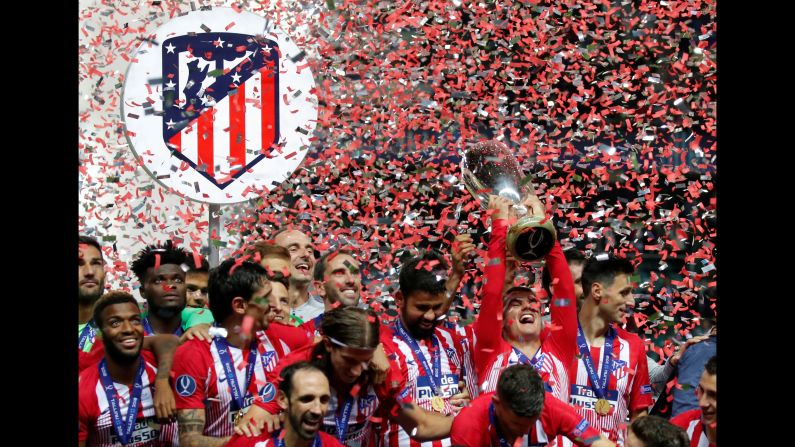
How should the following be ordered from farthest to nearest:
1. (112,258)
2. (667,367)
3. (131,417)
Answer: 1. (112,258)
2. (667,367)
3. (131,417)

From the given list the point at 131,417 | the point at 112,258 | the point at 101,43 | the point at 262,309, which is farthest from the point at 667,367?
the point at 101,43

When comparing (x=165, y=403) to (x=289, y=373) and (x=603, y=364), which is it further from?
(x=603, y=364)

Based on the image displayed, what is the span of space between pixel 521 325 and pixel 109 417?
6.58 feet

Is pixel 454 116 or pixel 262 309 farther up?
pixel 454 116

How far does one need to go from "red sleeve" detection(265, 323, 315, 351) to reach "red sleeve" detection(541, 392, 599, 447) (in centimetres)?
115

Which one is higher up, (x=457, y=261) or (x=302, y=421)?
(x=457, y=261)

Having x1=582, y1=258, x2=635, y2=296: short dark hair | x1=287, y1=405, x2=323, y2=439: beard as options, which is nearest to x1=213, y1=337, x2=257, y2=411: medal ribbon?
x1=287, y1=405, x2=323, y2=439: beard

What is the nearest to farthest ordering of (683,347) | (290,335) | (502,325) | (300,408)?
(300,408) < (290,335) < (502,325) < (683,347)

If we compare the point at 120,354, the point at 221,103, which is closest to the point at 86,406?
the point at 120,354

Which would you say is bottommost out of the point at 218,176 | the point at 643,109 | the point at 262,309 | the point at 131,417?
the point at 131,417

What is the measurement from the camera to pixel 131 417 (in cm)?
542

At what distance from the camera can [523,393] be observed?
519 cm

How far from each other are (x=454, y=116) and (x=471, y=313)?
140 cm

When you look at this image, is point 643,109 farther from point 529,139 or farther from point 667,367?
point 667,367
